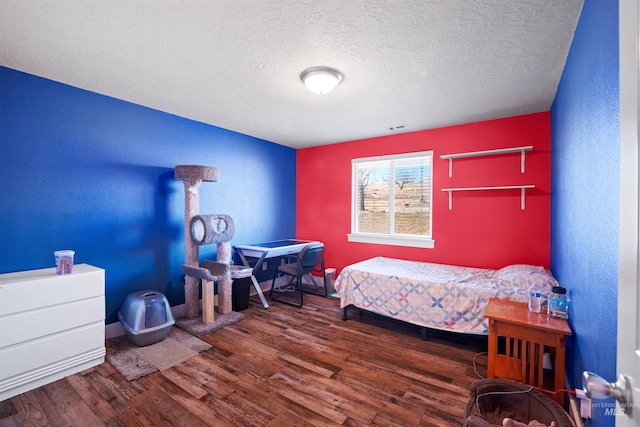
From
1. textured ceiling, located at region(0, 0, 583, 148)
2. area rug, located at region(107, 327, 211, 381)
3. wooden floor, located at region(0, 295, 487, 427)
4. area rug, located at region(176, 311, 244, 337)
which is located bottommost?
wooden floor, located at region(0, 295, 487, 427)

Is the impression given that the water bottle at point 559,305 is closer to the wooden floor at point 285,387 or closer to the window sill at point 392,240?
the wooden floor at point 285,387

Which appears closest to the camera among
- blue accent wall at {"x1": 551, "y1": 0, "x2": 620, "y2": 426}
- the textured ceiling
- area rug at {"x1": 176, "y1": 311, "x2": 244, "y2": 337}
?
blue accent wall at {"x1": 551, "y1": 0, "x2": 620, "y2": 426}

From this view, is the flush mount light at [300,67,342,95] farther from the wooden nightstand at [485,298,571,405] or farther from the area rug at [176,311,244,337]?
the area rug at [176,311,244,337]

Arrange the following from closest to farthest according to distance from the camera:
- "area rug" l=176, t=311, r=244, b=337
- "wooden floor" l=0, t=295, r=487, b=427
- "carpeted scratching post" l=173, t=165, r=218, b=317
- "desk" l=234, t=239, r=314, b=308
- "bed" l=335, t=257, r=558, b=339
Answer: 1. "wooden floor" l=0, t=295, r=487, b=427
2. "bed" l=335, t=257, r=558, b=339
3. "area rug" l=176, t=311, r=244, b=337
4. "carpeted scratching post" l=173, t=165, r=218, b=317
5. "desk" l=234, t=239, r=314, b=308

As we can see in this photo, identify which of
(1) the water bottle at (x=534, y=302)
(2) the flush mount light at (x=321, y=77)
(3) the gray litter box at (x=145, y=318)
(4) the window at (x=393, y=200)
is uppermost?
(2) the flush mount light at (x=321, y=77)

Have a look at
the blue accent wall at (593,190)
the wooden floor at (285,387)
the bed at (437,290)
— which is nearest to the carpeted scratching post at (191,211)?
the wooden floor at (285,387)

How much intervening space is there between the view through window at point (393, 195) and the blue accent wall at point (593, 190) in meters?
1.82

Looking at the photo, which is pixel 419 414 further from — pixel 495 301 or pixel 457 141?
pixel 457 141

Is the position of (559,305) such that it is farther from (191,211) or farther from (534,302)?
(191,211)

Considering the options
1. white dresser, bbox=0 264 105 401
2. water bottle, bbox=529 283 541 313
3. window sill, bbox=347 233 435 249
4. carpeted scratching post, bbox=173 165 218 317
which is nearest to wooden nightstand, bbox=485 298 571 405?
water bottle, bbox=529 283 541 313

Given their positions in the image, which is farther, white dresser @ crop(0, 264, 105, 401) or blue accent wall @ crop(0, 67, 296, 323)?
blue accent wall @ crop(0, 67, 296, 323)

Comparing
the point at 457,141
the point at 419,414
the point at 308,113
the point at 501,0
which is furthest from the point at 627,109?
the point at 457,141

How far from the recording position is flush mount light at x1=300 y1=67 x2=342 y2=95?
217 centimetres

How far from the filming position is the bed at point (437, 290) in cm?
249
